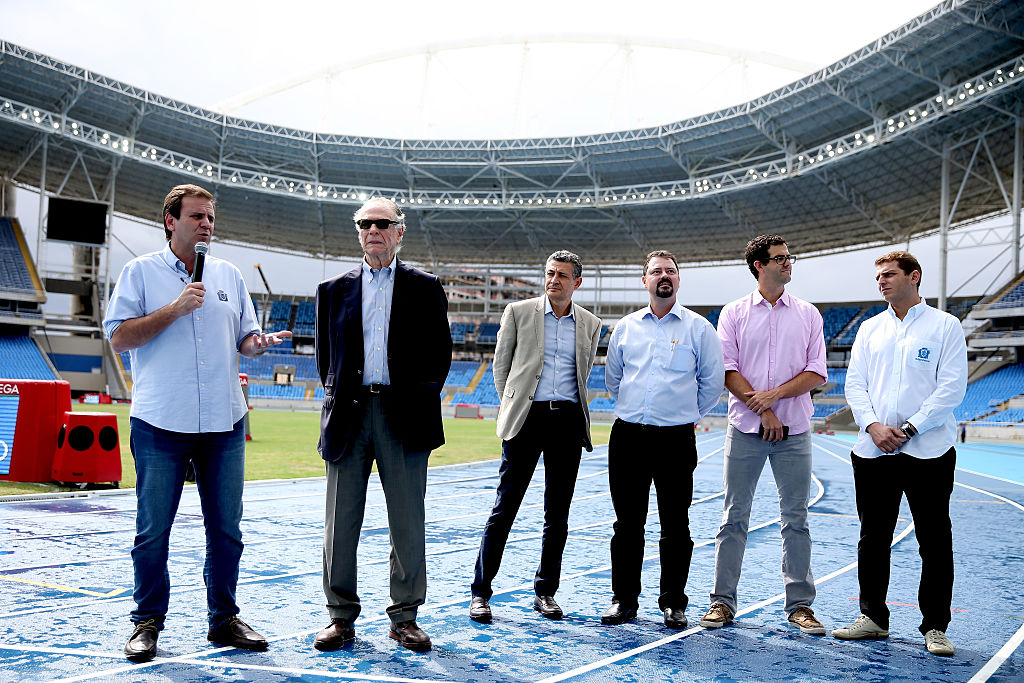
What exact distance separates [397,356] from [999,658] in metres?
3.19

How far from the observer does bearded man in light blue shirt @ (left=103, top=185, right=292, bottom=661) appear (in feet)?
11.7

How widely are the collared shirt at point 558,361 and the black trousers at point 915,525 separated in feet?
5.50

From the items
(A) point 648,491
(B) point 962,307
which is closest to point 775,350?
(A) point 648,491

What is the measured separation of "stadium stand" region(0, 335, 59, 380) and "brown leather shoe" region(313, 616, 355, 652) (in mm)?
36312

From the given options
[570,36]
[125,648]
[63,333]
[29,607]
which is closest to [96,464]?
[29,607]

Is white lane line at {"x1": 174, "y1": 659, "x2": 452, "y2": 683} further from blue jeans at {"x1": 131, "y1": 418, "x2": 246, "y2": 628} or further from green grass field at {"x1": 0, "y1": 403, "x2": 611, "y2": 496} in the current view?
green grass field at {"x1": 0, "y1": 403, "x2": 611, "y2": 496}

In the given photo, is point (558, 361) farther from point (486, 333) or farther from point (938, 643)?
point (486, 333)

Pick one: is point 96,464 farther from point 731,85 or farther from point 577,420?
point 731,85

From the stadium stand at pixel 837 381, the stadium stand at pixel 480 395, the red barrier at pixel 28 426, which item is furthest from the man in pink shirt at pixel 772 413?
the stadium stand at pixel 480 395

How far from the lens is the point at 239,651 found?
349cm

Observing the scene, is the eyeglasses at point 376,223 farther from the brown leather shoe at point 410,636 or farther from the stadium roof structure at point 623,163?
the stadium roof structure at point 623,163

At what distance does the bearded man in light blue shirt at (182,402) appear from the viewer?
11.7ft

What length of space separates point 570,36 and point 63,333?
32236 mm

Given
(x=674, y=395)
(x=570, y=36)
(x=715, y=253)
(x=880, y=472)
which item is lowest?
(x=880, y=472)
